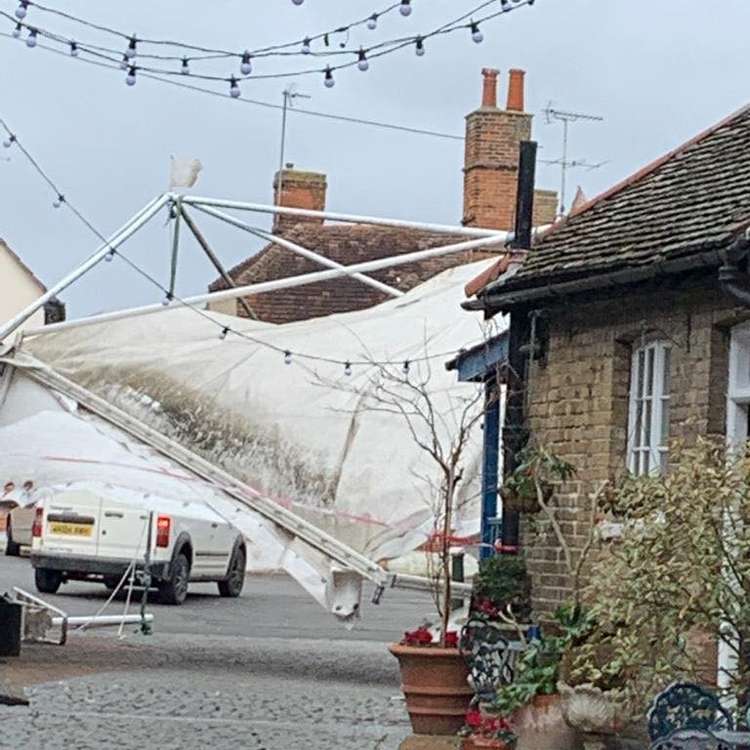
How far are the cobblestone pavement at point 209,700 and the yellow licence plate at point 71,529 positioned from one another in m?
4.83

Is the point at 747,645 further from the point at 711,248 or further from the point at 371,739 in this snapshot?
the point at 371,739

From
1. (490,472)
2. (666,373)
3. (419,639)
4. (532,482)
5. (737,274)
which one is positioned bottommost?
(419,639)

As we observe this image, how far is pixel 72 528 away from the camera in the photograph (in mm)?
27188

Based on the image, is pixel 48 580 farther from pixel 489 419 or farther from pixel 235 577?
pixel 489 419

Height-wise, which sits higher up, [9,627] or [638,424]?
[638,424]

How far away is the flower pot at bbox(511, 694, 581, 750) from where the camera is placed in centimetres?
1234

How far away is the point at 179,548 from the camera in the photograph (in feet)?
91.9

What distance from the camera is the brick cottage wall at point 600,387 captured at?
13023mm

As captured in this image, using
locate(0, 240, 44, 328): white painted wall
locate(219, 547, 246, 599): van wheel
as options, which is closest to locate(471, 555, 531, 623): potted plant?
locate(219, 547, 246, 599): van wheel

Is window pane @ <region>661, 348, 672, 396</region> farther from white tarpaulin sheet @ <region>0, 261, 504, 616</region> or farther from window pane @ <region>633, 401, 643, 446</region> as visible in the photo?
white tarpaulin sheet @ <region>0, 261, 504, 616</region>

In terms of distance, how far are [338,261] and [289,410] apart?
2290cm

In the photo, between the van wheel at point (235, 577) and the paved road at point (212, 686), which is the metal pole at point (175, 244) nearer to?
the paved road at point (212, 686)

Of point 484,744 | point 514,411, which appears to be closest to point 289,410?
point 514,411

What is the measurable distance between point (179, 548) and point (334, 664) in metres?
7.71
